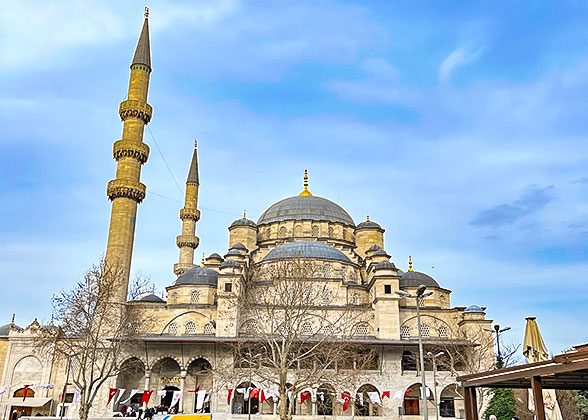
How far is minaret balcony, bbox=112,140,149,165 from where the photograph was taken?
3369cm

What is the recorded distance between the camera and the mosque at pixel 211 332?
95.5 ft

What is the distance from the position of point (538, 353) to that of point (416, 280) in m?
24.3

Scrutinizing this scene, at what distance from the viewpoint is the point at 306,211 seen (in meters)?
45.4

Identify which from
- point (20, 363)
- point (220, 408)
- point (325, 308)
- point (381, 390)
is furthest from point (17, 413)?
point (381, 390)

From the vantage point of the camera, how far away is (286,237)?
43719 mm

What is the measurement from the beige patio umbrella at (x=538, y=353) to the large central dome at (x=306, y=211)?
105 ft

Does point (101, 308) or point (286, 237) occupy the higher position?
point (286, 237)

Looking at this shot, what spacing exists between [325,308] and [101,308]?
13284 millimetres

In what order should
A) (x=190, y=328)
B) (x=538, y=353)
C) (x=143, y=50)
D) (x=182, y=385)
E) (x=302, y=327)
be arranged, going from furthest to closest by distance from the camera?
(x=143, y=50) → (x=190, y=328) → (x=182, y=385) → (x=302, y=327) → (x=538, y=353)

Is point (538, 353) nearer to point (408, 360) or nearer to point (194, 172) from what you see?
point (408, 360)

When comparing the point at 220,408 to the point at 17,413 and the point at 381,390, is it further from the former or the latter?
the point at 17,413

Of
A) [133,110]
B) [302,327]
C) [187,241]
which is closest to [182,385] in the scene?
[302,327]

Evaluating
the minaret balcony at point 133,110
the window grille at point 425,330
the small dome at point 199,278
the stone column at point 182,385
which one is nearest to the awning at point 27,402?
the stone column at point 182,385

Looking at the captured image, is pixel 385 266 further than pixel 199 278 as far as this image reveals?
No
